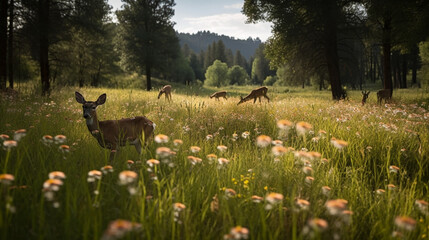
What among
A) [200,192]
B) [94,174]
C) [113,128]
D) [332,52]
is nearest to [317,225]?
[94,174]

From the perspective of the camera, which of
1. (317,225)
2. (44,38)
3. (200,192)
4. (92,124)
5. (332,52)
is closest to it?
(317,225)

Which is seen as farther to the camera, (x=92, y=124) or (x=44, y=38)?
(x=44, y=38)

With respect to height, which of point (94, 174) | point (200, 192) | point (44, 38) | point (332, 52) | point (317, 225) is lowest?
point (200, 192)

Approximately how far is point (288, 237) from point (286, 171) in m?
1.10

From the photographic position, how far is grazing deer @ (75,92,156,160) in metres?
3.28

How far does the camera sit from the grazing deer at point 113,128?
328 cm

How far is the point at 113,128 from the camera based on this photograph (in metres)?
3.45

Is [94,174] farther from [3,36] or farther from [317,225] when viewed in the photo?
[3,36]

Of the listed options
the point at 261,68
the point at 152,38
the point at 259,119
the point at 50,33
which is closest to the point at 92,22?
the point at 50,33

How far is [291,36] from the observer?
45.0 ft

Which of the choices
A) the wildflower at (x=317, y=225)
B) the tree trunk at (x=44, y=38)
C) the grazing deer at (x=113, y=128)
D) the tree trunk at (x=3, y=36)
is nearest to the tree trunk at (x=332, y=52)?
the grazing deer at (x=113, y=128)

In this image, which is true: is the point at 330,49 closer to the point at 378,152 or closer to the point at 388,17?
the point at 388,17

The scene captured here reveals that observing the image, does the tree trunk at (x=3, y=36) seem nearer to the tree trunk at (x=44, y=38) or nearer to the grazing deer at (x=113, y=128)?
the tree trunk at (x=44, y=38)

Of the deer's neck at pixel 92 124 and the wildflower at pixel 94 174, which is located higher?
the deer's neck at pixel 92 124
